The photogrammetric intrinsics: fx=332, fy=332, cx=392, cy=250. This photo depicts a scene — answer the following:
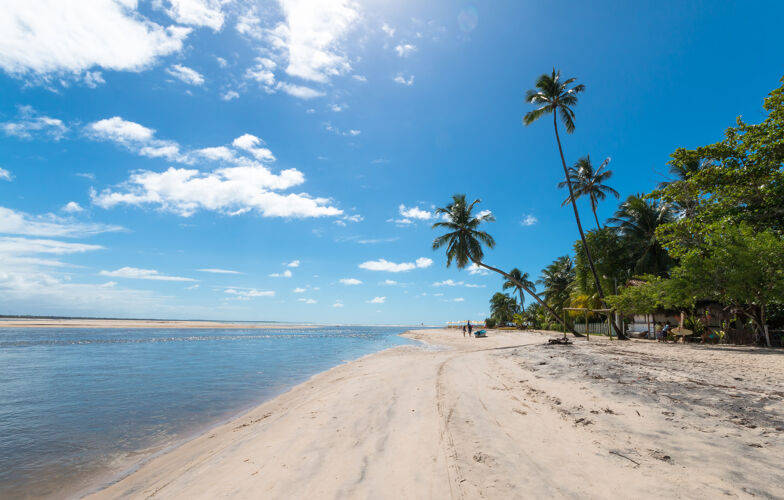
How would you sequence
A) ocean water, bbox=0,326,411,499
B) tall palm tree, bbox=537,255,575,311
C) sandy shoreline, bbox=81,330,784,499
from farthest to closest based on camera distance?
tall palm tree, bbox=537,255,575,311, ocean water, bbox=0,326,411,499, sandy shoreline, bbox=81,330,784,499

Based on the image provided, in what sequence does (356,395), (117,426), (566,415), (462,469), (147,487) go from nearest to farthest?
(462,469) → (147,487) → (566,415) → (117,426) → (356,395)

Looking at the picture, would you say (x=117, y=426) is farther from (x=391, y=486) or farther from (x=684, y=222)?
(x=684, y=222)

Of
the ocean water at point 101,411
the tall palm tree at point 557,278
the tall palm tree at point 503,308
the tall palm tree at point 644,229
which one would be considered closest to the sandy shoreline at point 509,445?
the ocean water at point 101,411

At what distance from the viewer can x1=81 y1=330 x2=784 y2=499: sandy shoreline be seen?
11.9ft

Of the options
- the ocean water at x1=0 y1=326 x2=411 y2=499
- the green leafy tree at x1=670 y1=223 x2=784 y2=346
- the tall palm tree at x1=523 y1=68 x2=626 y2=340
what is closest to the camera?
the ocean water at x1=0 y1=326 x2=411 y2=499

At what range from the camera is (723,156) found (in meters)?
16.5

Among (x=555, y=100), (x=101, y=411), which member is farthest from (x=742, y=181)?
(x=101, y=411)

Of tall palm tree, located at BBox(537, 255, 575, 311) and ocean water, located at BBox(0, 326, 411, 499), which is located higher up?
tall palm tree, located at BBox(537, 255, 575, 311)

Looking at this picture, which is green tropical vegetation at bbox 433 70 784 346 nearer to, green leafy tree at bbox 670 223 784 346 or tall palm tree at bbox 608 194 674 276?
green leafy tree at bbox 670 223 784 346

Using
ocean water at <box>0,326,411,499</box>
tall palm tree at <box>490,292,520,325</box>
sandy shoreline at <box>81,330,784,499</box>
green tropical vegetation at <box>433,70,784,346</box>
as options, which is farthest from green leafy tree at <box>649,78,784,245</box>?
tall palm tree at <box>490,292,520,325</box>

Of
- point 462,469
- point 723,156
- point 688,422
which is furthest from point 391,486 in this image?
point 723,156

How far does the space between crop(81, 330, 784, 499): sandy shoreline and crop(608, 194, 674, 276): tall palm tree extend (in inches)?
971

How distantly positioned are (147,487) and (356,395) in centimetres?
474

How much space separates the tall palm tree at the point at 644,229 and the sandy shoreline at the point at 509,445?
24671 millimetres
